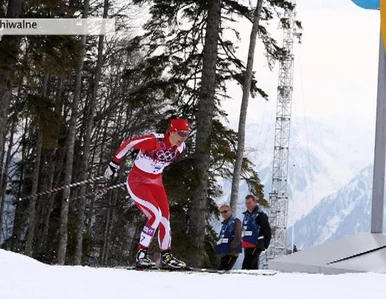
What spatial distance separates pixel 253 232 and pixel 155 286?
551 cm

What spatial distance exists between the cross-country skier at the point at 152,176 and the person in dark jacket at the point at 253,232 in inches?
87.5

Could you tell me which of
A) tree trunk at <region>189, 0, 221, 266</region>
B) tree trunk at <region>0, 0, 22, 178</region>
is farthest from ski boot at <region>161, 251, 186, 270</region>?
tree trunk at <region>189, 0, 221, 266</region>

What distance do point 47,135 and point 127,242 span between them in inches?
813

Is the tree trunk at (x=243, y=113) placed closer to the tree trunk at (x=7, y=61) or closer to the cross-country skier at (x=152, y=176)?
the tree trunk at (x=7, y=61)

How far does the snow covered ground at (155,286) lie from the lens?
4277mm

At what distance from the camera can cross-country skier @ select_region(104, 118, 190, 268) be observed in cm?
810

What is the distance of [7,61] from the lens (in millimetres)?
10461

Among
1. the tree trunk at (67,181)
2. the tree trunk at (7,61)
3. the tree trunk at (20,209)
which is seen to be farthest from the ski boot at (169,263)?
the tree trunk at (20,209)

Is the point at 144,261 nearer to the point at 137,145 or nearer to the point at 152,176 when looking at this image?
the point at 152,176

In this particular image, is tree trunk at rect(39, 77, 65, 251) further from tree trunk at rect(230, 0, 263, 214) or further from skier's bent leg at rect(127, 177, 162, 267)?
skier's bent leg at rect(127, 177, 162, 267)

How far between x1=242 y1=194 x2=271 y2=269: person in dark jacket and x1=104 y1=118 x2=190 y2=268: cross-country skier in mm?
2224

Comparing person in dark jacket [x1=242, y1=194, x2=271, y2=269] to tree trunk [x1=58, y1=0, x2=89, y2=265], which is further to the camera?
tree trunk [x1=58, y1=0, x2=89, y2=265]

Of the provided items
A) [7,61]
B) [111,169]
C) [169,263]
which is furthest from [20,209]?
[169,263]

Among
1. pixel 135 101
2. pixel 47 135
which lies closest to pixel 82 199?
pixel 135 101
